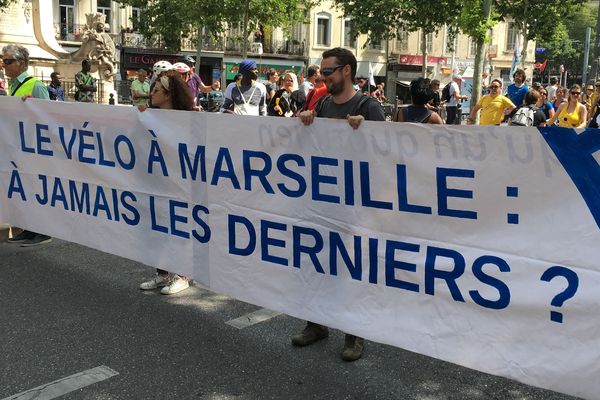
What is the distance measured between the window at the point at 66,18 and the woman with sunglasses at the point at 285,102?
33.6 m

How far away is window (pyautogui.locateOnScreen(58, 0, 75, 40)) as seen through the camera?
131 feet

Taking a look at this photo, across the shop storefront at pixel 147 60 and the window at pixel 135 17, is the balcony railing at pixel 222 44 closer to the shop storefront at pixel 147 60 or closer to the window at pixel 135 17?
the shop storefront at pixel 147 60

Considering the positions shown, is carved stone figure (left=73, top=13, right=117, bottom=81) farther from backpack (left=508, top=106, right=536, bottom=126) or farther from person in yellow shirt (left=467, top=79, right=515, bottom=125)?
backpack (left=508, top=106, right=536, bottom=126)

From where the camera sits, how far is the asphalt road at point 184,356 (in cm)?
339

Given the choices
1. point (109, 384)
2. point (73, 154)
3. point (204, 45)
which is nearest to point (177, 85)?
point (73, 154)

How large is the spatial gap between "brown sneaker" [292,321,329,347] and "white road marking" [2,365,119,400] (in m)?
1.15

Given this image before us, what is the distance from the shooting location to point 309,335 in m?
4.02

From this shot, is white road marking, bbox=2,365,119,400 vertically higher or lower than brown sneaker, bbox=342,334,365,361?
lower

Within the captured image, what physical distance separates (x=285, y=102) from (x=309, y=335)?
23.8 feet

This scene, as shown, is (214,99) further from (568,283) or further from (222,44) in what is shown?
(568,283)

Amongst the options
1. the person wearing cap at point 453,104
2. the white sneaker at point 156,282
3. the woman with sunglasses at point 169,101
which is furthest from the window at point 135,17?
the white sneaker at point 156,282

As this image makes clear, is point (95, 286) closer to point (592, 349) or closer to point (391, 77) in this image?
point (592, 349)

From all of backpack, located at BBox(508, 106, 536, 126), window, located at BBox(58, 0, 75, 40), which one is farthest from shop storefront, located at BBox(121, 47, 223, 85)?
backpack, located at BBox(508, 106, 536, 126)

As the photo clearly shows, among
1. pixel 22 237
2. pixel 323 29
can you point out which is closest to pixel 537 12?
pixel 323 29
